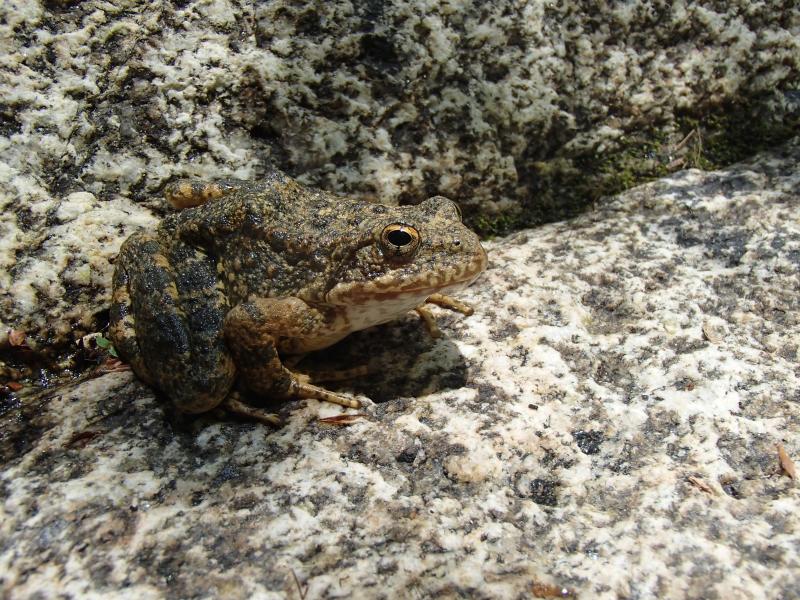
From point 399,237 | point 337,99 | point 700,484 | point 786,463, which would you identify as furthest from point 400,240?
point 786,463

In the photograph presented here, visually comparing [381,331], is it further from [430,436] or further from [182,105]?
[182,105]

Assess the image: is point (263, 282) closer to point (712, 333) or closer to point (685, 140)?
point (712, 333)

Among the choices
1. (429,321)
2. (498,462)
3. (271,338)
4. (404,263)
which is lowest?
(498,462)

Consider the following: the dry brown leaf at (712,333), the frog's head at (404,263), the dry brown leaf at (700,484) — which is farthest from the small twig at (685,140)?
the dry brown leaf at (700,484)

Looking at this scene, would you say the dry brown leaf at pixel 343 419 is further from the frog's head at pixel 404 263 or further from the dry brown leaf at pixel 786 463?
the dry brown leaf at pixel 786 463

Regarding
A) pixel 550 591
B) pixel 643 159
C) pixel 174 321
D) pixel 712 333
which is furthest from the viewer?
pixel 643 159

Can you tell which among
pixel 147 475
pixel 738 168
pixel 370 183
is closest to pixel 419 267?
pixel 370 183

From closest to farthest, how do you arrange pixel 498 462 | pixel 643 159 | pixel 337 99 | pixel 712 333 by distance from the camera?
pixel 498 462
pixel 712 333
pixel 337 99
pixel 643 159

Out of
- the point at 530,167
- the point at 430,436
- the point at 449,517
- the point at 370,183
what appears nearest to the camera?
the point at 449,517
